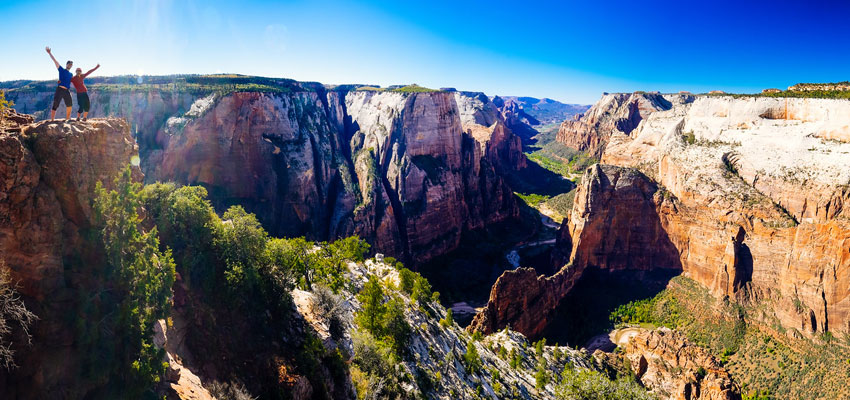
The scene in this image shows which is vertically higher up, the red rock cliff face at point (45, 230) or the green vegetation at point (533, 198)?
the red rock cliff face at point (45, 230)

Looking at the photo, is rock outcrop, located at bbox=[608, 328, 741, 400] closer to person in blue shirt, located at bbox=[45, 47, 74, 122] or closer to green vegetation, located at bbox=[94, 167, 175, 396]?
green vegetation, located at bbox=[94, 167, 175, 396]

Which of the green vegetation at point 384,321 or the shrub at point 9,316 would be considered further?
the green vegetation at point 384,321

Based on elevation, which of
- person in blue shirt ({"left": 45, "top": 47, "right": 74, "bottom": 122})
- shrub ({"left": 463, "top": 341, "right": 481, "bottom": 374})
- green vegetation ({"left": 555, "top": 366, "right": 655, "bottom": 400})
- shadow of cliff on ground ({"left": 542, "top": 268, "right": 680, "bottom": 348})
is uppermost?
person in blue shirt ({"left": 45, "top": 47, "right": 74, "bottom": 122})

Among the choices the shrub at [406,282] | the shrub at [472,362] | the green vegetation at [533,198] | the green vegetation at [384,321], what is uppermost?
the green vegetation at [384,321]

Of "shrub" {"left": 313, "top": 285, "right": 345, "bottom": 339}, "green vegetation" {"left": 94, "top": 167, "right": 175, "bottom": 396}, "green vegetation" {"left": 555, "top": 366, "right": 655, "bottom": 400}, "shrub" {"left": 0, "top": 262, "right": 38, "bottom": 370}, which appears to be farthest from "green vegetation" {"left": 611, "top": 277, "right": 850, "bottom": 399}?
"shrub" {"left": 0, "top": 262, "right": 38, "bottom": 370}

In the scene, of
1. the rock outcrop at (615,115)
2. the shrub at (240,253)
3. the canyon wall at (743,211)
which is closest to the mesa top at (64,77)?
the shrub at (240,253)

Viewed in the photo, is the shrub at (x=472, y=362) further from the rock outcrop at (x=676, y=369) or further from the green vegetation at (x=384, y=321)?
the rock outcrop at (x=676, y=369)
